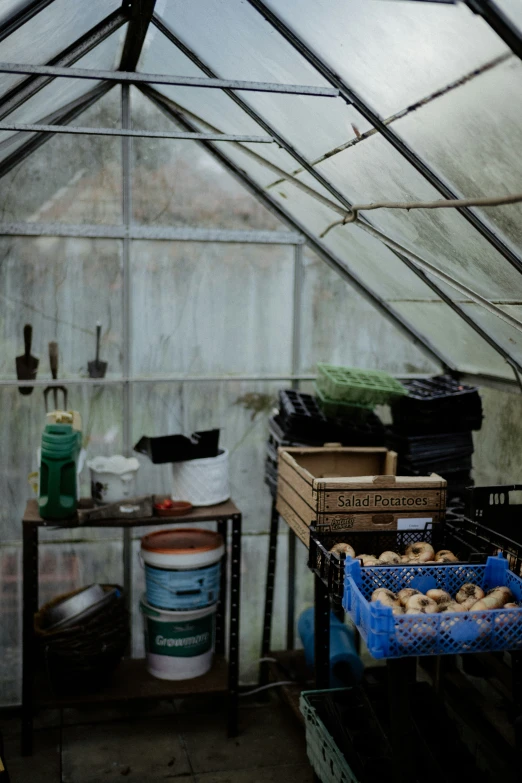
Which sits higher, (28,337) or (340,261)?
(340,261)

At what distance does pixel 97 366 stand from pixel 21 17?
2.28 metres

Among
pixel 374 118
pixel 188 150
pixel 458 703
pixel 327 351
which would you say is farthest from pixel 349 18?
pixel 458 703

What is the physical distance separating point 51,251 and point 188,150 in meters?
0.97

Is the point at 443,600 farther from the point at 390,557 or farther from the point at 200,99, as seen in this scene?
the point at 200,99

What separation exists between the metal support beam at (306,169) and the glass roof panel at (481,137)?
30.2 inches

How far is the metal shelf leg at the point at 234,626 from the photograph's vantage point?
4254 mm

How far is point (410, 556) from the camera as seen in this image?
3.21 meters

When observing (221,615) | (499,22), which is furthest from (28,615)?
(499,22)

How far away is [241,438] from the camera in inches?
192

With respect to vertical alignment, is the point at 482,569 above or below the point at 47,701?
above

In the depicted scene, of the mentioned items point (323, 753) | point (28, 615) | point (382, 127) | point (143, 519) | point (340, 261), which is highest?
point (382, 127)

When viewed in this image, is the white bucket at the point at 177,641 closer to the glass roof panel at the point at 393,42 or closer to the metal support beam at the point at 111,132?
the metal support beam at the point at 111,132

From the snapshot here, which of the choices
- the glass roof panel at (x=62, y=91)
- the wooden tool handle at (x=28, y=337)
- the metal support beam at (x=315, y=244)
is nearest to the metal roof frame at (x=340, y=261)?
the metal support beam at (x=315, y=244)

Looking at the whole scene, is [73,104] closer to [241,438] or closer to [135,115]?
[135,115]
